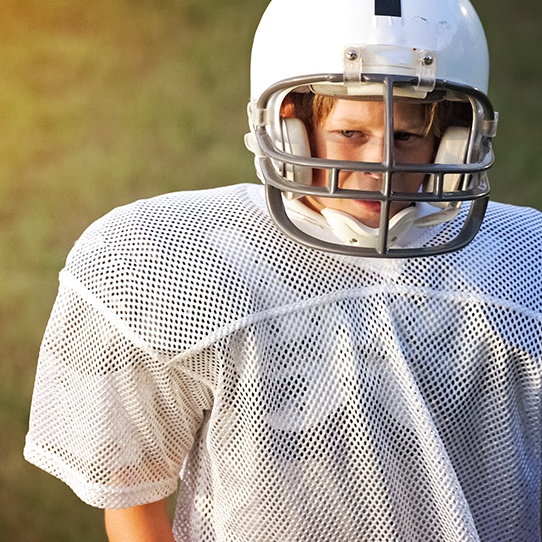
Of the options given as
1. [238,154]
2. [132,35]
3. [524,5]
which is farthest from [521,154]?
[132,35]

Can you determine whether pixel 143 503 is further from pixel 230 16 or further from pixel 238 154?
pixel 230 16

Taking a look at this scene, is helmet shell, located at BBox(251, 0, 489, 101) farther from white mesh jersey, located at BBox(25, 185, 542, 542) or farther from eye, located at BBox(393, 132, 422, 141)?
white mesh jersey, located at BBox(25, 185, 542, 542)

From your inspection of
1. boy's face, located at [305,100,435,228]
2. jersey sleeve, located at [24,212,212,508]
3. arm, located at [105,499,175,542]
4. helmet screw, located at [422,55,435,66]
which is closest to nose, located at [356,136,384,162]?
boy's face, located at [305,100,435,228]

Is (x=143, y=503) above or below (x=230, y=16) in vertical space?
below

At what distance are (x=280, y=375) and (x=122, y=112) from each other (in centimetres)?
168

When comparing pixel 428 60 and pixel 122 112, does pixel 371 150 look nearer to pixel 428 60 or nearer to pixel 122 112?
pixel 428 60

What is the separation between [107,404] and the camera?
1274 millimetres

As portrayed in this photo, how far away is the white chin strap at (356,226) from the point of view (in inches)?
48.6

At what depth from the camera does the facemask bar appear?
116 cm

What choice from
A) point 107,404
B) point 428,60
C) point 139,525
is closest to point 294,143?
point 428,60

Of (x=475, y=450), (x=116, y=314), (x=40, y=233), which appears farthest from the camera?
(x=40, y=233)

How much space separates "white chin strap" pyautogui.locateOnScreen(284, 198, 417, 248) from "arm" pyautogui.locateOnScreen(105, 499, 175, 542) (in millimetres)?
445

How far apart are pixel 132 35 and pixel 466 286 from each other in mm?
1752

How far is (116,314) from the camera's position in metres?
1.25
